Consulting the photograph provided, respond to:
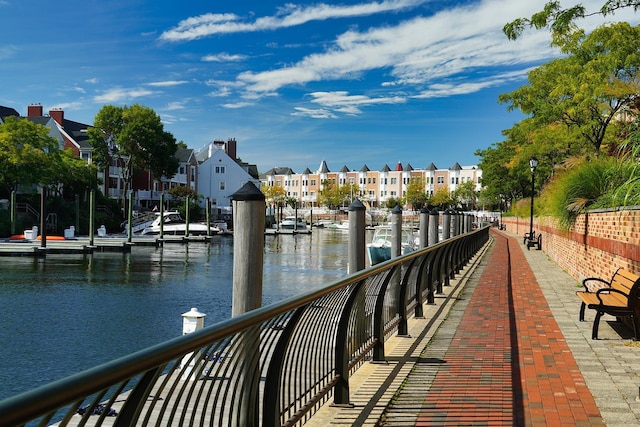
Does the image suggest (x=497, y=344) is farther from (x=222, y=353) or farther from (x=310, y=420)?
(x=222, y=353)

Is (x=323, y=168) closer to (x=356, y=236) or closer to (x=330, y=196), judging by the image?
(x=330, y=196)

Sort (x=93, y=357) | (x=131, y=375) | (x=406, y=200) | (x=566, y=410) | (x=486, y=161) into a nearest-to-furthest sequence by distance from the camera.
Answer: (x=131, y=375) → (x=566, y=410) → (x=93, y=357) → (x=486, y=161) → (x=406, y=200)

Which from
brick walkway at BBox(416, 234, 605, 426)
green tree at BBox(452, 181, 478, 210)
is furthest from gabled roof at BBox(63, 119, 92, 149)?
green tree at BBox(452, 181, 478, 210)

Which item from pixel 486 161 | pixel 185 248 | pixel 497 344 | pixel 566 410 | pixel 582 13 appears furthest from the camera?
pixel 486 161

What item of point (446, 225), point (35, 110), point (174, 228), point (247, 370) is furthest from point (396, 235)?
point (35, 110)

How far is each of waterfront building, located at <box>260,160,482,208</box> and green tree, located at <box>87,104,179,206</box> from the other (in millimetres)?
76230

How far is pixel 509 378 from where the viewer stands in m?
6.80

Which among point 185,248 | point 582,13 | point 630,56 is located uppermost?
point 630,56

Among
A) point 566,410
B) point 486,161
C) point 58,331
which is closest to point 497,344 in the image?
point 566,410

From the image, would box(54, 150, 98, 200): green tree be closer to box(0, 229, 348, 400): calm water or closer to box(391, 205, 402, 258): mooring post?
box(0, 229, 348, 400): calm water

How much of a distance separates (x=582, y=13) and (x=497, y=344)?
6.95 meters

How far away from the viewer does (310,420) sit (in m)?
5.34

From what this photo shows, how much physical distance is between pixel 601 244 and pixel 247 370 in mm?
11481

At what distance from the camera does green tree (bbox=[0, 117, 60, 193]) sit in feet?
163
